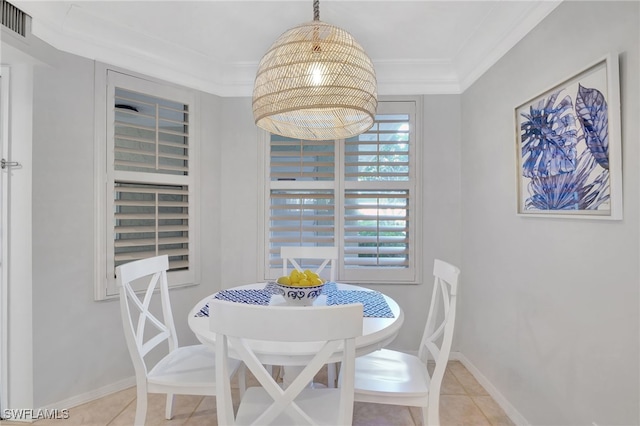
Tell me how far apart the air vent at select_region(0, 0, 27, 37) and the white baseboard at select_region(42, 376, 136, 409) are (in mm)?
2204

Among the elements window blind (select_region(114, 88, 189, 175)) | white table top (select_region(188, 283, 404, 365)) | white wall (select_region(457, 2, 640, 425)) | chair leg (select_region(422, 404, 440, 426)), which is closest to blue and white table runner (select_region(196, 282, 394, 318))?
white table top (select_region(188, 283, 404, 365))

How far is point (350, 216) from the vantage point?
107 inches

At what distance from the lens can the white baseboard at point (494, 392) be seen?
1.89 metres

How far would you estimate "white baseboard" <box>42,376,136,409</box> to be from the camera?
6.65 ft

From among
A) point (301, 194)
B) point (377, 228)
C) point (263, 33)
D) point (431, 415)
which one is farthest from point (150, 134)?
point (431, 415)

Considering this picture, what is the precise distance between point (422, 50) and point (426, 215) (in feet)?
4.22

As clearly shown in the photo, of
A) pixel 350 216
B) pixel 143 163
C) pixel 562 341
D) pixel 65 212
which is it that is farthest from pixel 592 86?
pixel 65 212

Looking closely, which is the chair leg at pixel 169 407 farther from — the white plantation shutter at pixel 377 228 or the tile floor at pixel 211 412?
the white plantation shutter at pixel 377 228

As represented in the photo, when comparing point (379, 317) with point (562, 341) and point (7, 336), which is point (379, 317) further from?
point (7, 336)

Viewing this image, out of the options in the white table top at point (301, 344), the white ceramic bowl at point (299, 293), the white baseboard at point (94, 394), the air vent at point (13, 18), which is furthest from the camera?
the white baseboard at point (94, 394)

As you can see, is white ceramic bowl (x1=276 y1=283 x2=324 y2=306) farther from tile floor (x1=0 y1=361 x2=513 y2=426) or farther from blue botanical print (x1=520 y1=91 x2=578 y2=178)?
blue botanical print (x1=520 y1=91 x2=578 y2=178)

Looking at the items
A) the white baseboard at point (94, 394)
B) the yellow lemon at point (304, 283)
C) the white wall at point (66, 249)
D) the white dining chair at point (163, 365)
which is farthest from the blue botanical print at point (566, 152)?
the white baseboard at point (94, 394)

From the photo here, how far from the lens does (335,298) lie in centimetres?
184

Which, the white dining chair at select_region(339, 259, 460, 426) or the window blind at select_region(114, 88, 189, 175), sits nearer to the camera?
the white dining chair at select_region(339, 259, 460, 426)
